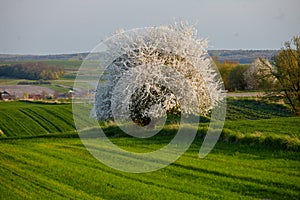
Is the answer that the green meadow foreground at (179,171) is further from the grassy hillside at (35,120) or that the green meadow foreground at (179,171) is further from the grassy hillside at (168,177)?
the grassy hillside at (35,120)

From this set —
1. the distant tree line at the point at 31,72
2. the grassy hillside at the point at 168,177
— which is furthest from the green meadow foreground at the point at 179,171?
the distant tree line at the point at 31,72

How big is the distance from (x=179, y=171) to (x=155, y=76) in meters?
11.1

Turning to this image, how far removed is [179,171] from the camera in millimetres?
15688

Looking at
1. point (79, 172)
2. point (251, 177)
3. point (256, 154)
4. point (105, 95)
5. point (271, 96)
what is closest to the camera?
point (251, 177)

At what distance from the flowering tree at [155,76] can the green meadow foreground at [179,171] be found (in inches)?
89.0

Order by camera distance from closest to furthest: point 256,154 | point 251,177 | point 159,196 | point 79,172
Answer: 1. point 159,196
2. point 251,177
3. point 79,172
4. point 256,154

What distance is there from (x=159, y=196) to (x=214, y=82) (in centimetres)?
1803

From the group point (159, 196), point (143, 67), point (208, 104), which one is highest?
point (143, 67)

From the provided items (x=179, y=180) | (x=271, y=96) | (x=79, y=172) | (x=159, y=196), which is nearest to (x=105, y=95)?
(x=79, y=172)

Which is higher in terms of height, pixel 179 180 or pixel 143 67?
pixel 143 67

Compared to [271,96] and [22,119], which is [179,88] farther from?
[22,119]

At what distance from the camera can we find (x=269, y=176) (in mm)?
14102

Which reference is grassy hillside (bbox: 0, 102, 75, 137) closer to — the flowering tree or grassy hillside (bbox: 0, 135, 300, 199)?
the flowering tree

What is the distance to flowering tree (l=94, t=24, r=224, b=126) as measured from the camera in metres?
26.1
